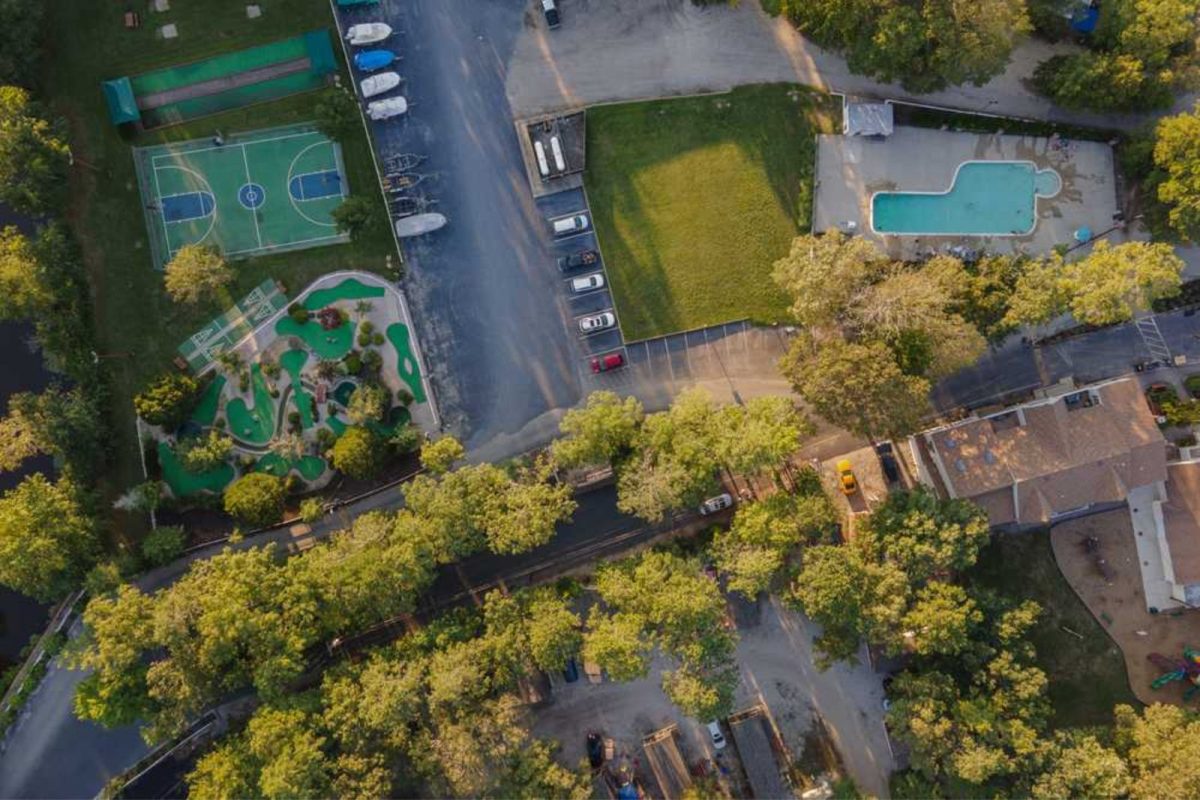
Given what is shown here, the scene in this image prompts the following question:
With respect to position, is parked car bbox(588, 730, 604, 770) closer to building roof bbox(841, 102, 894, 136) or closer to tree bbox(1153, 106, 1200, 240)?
building roof bbox(841, 102, 894, 136)

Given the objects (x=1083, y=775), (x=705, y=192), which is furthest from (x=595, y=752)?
(x=705, y=192)

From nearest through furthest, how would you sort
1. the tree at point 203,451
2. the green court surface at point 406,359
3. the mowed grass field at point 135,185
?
1. the tree at point 203,451
2. the mowed grass field at point 135,185
3. the green court surface at point 406,359

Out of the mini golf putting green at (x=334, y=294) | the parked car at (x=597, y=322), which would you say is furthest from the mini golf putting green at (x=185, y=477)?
the parked car at (x=597, y=322)

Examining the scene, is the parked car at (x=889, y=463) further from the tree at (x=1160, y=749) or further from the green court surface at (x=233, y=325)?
the green court surface at (x=233, y=325)

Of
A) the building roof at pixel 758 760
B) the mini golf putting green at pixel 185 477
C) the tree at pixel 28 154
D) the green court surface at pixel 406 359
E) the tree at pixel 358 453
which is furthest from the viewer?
the green court surface at pixel 406 359

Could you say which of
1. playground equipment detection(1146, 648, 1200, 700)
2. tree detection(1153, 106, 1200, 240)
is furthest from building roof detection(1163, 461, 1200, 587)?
tree detection(1153, 106, 1200, 240)

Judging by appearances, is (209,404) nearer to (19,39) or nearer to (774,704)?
(19,39)
